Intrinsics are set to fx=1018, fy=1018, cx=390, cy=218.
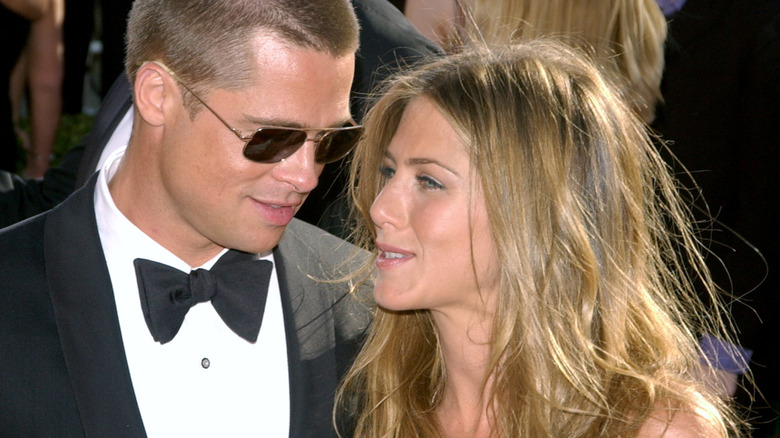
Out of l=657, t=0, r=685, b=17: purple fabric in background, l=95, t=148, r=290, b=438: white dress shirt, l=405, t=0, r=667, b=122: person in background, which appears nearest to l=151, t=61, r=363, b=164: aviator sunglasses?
l=95, t=148, r=290, b=438: white dress shirt

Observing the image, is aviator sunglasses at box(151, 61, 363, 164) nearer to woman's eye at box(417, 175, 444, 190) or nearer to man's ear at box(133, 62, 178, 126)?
man's ear at box(133, 62, 178, 126)

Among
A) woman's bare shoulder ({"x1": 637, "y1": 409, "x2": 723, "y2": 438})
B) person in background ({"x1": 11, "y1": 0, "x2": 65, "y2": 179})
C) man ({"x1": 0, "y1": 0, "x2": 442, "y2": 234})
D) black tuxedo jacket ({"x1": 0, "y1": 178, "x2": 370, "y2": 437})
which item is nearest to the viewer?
black tuxedo jacket ({"x1": 0, "y1": 178, "x2": 370, "y2": 437})

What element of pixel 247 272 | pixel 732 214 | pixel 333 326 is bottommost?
pixel 732 214

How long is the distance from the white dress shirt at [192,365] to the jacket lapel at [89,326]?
0.25ft

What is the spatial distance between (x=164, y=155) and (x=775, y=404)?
307cm

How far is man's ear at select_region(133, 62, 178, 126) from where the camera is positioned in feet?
8.22

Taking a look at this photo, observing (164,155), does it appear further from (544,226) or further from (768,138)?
(768,138)

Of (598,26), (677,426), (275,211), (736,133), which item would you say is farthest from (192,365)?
(736,133)

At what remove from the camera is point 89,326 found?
227 cm

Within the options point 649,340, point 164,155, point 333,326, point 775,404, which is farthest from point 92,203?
point 775,404

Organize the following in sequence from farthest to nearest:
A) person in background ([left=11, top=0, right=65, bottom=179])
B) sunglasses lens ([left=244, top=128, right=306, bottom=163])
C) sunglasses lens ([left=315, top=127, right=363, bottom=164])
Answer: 1. person in background ([left=11, top=0, right=65, bottom=179])
2. sunglasses lens ([left=315, top=127, right=363, bottom=164])
3. sunglasses lens ([left=244, top=128, right=306, bottom=163])

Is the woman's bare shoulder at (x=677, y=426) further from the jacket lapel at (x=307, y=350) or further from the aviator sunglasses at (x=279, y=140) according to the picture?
the aviator sunglasses at (x=279, y=140)

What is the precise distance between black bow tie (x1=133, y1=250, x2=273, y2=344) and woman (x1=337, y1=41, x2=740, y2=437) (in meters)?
0.30

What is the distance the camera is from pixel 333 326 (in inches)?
104
